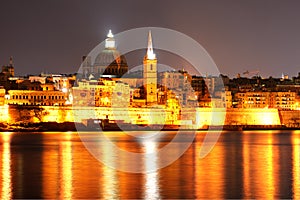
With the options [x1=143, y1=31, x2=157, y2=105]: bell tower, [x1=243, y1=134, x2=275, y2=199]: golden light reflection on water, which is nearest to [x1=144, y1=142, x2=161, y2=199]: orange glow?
[x1=243, y1=134, x2=275, y2=199]: golden light reflection on water

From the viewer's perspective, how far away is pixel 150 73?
197ft

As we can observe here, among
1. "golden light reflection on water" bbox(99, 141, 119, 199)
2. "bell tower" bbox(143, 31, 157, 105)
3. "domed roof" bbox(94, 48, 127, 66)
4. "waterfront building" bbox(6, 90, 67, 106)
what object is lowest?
"golden light reflection on water" bbox(99, 141, 119, 199)

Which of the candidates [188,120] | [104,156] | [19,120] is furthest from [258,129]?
[104,156]

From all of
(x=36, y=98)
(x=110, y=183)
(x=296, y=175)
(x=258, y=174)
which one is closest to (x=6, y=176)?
(x=110, y=183)

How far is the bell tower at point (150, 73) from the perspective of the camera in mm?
58875

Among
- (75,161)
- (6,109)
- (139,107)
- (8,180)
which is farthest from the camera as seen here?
(139,107)

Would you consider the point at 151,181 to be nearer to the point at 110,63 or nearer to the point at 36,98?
the point at 36,98

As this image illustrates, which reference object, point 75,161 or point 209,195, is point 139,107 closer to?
point 75,161

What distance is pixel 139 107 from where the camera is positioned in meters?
52.2

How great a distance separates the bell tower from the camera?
58.9 metres

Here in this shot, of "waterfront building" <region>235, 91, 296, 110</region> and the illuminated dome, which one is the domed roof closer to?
the illuminated dome

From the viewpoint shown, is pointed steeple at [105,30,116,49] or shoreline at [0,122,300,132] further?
pointed steeple at [105,30,116,49]

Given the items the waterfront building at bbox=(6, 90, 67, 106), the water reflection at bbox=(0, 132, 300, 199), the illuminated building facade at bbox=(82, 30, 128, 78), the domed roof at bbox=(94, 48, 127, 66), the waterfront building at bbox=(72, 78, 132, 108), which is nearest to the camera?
the water reflection at bbox=(0, 132, 300, 199)

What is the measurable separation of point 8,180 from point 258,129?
40784mm
